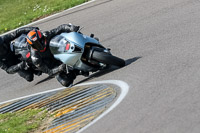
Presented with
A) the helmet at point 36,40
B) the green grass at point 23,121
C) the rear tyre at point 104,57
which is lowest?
the green grass at point 23,121

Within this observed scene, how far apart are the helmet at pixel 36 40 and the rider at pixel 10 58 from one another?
1491 mm

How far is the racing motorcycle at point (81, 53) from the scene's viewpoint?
9250 millimetres

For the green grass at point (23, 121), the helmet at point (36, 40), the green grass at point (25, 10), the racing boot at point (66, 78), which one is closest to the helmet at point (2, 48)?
the helmet at point (36, 40)

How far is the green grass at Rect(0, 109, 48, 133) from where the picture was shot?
27.4ft

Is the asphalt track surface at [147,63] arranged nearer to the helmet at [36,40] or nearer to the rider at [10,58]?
the rider at [10,58]

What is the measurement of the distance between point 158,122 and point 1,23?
1241cm

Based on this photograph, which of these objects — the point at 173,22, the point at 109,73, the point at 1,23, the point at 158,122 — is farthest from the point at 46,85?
the point at 1,23

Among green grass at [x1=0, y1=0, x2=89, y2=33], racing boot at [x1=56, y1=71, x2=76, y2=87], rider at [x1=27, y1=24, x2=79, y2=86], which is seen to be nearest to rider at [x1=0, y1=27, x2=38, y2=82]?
rider at [x1=27, y1=24, x2=79, y2=86]

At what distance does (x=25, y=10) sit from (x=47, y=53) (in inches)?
332

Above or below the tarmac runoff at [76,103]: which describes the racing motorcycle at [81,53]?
above

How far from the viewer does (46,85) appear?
11.0 metres

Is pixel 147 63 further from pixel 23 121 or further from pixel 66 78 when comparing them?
pixel 23 121

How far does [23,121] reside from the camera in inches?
348

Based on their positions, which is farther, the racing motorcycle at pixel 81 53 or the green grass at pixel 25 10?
the green grass at pixel 25 10
